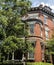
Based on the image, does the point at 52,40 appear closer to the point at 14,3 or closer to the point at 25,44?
the point at 25,44

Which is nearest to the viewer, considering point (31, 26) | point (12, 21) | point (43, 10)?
point (12, 21)

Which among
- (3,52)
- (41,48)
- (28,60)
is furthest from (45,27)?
(3,52)

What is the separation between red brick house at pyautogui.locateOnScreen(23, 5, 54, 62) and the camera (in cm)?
3747

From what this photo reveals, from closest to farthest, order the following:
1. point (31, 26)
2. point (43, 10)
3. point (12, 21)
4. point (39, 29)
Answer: point (12, 21) → point (39, 29) → point (31, 26) → point (43, 10)

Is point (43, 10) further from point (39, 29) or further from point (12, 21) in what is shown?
point (12, 21)

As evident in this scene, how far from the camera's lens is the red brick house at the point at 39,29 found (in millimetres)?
37469

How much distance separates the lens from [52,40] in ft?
122

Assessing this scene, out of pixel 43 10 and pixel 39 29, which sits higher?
pixel 43 10

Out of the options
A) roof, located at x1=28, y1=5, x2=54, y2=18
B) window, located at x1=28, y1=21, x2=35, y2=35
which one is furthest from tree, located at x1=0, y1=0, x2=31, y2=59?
roof, located at x1=28, y1=5, x2=54, y2=18

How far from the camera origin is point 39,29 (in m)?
Answer: 38.9

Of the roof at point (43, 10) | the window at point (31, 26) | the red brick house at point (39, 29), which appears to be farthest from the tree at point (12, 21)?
the roof at point (43, 10)

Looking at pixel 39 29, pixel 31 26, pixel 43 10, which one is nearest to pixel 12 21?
pixel 31 26

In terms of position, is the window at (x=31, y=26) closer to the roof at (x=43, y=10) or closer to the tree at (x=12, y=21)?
the roof at (x=43, y=10)

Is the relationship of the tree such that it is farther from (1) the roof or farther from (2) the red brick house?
(1) the roof
